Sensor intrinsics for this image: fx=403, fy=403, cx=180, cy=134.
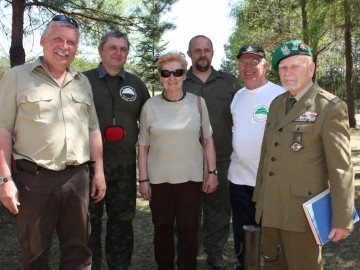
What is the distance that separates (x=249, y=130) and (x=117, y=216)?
1459mm

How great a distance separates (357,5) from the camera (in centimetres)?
872

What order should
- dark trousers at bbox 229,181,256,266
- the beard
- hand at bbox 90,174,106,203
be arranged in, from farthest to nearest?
the beard
dark trousers at bbox 229,181,256,266
hand at bbox 90,174,106,203

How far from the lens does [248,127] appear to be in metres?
3.46

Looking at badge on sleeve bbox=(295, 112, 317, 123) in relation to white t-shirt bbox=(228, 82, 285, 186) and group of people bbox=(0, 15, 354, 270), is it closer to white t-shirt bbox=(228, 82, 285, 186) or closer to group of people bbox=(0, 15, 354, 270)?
group of people bbox=(0, 15, 354, 270)

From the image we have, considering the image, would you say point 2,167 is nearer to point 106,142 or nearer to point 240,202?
point 106,142

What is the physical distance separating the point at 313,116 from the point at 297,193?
477 millimetres

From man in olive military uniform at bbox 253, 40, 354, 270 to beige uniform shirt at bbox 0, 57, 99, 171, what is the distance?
1381 millimetres

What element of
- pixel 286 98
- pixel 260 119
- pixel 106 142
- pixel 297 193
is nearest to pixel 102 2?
pixel 106 142

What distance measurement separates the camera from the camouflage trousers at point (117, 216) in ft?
12.1

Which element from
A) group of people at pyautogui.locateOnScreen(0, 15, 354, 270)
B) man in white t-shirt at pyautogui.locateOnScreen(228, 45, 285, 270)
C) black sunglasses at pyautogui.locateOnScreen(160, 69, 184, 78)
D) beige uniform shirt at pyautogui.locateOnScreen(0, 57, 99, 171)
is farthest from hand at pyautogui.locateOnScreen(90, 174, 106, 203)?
man in white t-shirt at pyautogui.locateOnScreen(228, 45, 285, 270)

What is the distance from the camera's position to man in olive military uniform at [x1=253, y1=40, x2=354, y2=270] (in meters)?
2.34

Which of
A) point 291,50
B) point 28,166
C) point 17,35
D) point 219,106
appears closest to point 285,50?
point 291,50

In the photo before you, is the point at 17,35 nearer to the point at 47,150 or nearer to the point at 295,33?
the point at 47,150

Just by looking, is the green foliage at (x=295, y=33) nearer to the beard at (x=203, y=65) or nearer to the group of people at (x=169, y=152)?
the beard at (x=203, y=65)
